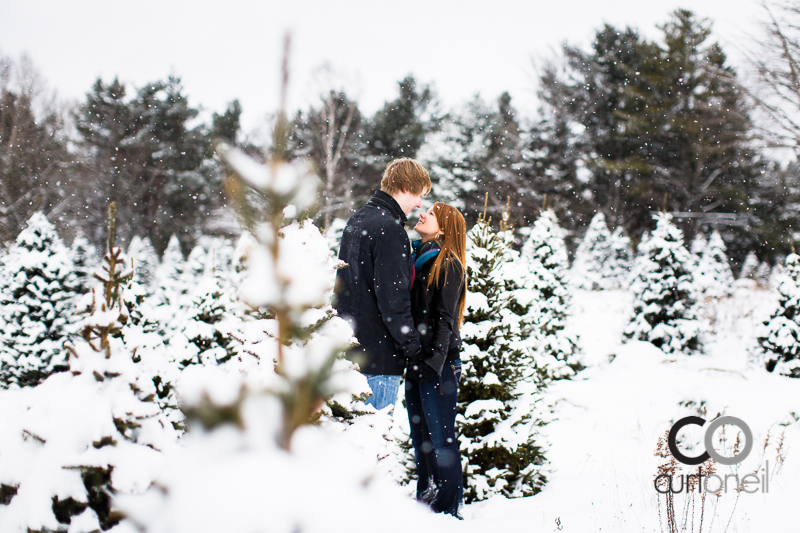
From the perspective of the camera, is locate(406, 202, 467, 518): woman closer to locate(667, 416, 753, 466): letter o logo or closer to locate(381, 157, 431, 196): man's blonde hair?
locate(381, 157, 431, 196): man's blonde hair

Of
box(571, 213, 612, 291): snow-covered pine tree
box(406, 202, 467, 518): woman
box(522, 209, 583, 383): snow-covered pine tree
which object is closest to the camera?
box(406, 202, 467, 518): woman

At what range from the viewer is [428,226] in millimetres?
3176

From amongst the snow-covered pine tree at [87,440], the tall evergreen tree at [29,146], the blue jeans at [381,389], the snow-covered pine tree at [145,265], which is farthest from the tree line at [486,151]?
the snow-covered pine tree at [87,440]

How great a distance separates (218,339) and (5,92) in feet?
69.4

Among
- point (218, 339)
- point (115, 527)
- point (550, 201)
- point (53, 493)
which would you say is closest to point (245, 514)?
point (115, 527)

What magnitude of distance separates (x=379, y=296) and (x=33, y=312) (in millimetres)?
10291

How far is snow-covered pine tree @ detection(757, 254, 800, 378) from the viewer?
26.2 feet

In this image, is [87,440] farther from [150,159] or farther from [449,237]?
[150,159]

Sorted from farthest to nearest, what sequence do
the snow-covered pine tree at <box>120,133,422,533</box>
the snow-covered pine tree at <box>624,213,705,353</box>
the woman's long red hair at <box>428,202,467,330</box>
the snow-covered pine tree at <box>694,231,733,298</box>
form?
the snow-covered pine tree at <box>694,231,733,298</box> → the snow-covered pine tree at <box>624,213,705,353</box> → the woman's long red hair at <box>428,202,467,330</box> → the snow-covered pine tree at <box>120,133,422,533</box>

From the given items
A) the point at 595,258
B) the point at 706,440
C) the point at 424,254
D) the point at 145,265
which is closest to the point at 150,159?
the point at 145,265

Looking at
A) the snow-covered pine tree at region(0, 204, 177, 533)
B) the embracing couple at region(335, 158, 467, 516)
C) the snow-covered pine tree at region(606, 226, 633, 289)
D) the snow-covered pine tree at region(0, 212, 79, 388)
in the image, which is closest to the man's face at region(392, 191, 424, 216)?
the embracing couple at region(335, 158, 467, 516)

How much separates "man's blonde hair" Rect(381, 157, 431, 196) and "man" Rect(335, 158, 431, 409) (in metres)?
0.16

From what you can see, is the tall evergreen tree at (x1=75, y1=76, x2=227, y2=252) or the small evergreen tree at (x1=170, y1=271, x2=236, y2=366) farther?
the tall evergreen tree at (x1=75, y1=76, x2=227, y2=252)

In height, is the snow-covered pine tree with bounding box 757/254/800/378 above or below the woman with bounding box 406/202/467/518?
above
